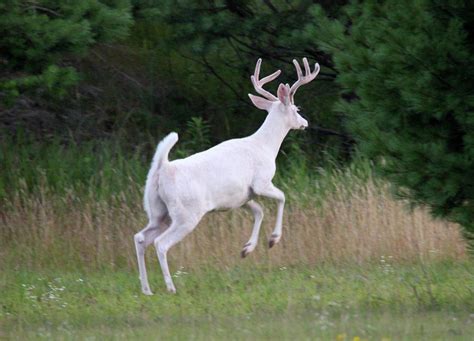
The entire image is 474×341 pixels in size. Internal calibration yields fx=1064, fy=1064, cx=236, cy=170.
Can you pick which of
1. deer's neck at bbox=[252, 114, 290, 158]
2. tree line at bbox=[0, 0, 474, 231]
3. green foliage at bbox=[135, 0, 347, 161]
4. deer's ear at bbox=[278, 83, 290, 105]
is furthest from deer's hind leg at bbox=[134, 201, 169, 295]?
green foliage at bbox=[135, 0, 347, 161]

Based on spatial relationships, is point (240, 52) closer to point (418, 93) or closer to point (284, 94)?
point (284, 94)

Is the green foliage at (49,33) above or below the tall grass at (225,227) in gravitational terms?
above

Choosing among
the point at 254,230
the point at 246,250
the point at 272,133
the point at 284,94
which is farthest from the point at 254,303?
the point at 284,94

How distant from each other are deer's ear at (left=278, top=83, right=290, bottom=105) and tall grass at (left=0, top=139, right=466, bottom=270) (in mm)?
2015

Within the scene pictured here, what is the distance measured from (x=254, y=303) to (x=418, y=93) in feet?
9.22

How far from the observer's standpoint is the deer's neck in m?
12.7

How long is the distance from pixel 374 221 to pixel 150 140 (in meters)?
7.02

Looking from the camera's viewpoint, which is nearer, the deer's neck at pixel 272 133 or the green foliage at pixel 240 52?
the deer's neck at pixel 272 133

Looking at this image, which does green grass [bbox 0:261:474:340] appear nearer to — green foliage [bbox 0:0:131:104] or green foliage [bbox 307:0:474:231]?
green foliage [bbox 307:0:474:231]

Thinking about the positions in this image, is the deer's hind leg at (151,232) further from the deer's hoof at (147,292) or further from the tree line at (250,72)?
the tree line at (250,72)

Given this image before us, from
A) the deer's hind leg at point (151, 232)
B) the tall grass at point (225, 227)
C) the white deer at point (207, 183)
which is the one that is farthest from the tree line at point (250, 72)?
the deer's hind leg at point (151, 232)

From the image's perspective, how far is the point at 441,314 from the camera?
9.80 meters

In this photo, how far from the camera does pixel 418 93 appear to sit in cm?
935

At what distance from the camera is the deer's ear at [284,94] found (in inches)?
498
